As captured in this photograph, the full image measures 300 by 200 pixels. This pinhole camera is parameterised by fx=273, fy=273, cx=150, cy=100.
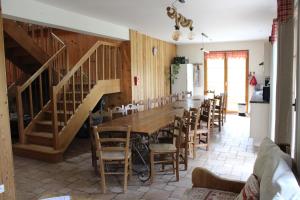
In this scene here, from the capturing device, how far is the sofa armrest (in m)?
2.45

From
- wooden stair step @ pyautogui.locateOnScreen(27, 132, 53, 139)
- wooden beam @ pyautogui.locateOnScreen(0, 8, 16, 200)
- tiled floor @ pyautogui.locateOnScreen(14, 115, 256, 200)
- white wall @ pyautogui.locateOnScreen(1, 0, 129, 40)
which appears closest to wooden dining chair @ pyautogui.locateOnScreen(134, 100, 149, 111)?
tiled floor @ pyautogui.locateOnScreen(14, 115, 256, 200)

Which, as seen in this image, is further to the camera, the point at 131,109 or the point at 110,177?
the point at 131,109

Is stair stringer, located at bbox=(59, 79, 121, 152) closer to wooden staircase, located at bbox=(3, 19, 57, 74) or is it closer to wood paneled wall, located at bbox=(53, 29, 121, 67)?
wood paneled wall, located at bbox=(53, 29, 121, 67)

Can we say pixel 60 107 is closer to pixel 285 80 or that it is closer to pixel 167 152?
pixel 167 152

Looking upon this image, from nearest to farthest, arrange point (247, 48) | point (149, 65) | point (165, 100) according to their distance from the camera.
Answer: point (165, 100) → point (149, 65) → point (247, 48)

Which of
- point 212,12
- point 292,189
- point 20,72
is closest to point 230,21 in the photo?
point 212,12

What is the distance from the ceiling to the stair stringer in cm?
140

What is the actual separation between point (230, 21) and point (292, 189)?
4.84m

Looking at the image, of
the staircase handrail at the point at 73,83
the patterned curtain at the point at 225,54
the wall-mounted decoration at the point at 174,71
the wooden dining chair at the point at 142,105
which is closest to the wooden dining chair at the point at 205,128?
the wooden dining chair at the point at 142,105

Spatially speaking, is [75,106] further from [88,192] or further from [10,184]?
[10,184]

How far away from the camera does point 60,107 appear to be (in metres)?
6.12

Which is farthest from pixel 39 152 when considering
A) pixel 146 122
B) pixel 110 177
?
pixel 146 122

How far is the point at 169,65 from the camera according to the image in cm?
961

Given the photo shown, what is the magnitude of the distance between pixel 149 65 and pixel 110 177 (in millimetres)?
4451
